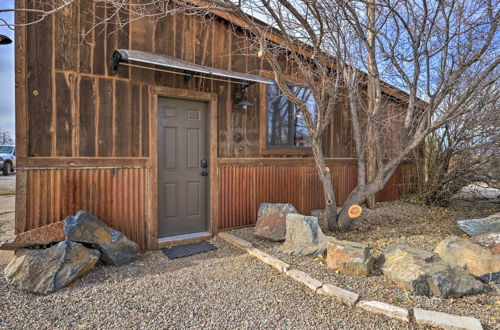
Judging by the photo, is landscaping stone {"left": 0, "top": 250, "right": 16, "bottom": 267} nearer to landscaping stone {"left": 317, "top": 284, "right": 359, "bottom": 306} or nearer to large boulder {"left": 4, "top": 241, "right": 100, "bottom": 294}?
large boulder {"left": 4, "top": 241, "right": 100, "bottom": 294}

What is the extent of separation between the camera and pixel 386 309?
7.36ft

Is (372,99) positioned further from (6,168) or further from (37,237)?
(6,168)

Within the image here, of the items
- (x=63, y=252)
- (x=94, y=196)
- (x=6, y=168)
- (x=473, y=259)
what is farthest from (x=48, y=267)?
(x=6, y=168)

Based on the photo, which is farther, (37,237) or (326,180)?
(326,180)

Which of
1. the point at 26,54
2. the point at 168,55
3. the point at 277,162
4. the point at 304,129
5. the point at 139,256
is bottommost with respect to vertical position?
the point at 139,256

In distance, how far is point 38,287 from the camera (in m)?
2.61

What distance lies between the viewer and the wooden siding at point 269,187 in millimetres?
4695

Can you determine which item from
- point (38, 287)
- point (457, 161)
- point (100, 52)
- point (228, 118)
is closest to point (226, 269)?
point (38, 287)

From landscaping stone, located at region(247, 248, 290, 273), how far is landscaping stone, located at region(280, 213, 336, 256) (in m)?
0.30

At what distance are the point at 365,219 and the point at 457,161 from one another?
268 centimetres

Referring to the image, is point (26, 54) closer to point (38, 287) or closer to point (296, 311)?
point (38, 287)

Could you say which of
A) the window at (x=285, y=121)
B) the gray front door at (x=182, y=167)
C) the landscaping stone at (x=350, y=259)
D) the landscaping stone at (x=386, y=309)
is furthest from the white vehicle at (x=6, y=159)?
the landscaping stone at (x=386, y=309)

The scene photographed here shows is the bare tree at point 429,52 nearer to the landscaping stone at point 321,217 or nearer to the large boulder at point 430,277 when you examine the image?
the landscaping stone at point 321,217

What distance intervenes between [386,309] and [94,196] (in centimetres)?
348
